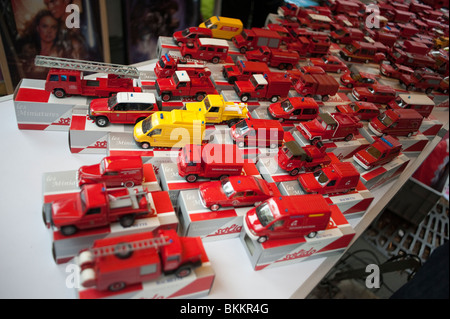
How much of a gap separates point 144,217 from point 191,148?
2.81 meters

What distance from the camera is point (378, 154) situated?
12805 millimetres

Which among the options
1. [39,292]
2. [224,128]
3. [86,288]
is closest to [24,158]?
[39,292]

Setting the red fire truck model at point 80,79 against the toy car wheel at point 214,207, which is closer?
the toy car wheel at point 214,207

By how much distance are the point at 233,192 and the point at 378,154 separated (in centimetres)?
670

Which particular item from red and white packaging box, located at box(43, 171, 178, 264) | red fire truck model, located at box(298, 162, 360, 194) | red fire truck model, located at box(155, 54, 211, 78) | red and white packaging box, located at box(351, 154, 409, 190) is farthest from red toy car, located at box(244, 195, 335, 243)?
red fire truck model, located at box(155, 54, 211, 78)

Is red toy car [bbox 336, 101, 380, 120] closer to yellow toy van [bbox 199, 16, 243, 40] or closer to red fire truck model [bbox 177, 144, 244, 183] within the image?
red fire truck model [bbox 177, 144, 244, 183]

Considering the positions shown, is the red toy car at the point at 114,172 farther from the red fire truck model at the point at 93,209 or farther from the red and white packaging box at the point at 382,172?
the red and white packaging box at the point at 382,172

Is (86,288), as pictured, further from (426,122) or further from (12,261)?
(426,122)

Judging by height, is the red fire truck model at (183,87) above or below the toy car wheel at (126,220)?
above

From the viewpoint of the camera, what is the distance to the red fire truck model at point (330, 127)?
44.0 feet

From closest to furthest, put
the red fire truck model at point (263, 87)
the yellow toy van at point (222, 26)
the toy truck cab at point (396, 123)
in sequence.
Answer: the toy truck cab at point (396, 123)
the red fire truck model at point (263, 87)
the yellow toy van at point (222, 26)

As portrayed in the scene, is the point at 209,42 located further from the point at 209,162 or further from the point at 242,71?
the point at 209,162

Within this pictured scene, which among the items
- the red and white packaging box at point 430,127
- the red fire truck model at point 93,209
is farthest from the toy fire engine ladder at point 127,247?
the red and white packaging box at point 430,127

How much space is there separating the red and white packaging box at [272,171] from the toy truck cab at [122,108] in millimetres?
4680
